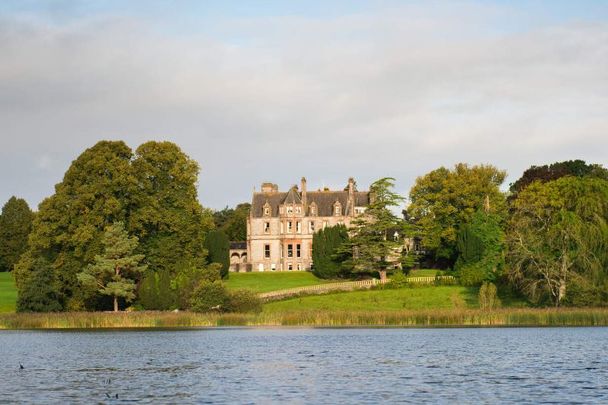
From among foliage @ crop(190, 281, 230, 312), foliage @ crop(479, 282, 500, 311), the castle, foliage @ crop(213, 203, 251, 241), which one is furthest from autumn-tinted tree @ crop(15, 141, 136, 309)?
foliage @ crop(213, 203, 251, 241)

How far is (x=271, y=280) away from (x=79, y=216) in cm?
2781

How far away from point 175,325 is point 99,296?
12413 mm

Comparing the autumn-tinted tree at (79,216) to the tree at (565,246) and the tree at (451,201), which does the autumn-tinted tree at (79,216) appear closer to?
the tree at (565,246)

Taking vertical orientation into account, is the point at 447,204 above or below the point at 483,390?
above

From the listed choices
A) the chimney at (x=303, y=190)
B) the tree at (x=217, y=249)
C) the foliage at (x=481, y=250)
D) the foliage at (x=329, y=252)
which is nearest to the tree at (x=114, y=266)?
the foliage at (x=481, y=250)

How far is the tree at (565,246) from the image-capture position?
6288cm

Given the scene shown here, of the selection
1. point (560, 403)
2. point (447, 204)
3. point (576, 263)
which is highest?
point (447, 204)

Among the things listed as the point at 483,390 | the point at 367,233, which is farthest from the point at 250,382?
the point at 367,233

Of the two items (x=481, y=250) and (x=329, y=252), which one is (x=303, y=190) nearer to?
(x=329, y=252)

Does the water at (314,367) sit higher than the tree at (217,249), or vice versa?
the tree at (217,249)

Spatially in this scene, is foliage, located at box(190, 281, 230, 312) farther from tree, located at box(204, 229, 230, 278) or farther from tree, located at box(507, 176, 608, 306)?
tree, located at box(204, 229, 230, 278)

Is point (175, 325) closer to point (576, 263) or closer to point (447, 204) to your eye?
point (576, 263)

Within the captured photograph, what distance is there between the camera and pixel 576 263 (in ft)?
211

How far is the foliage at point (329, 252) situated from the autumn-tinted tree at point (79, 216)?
28303 millimetres
